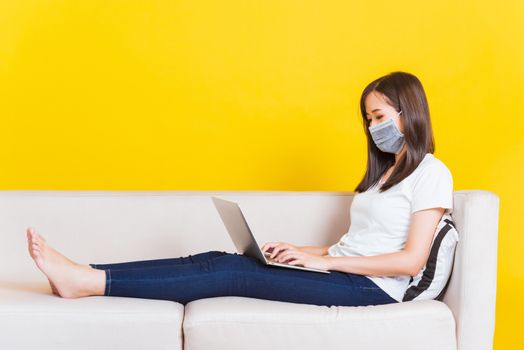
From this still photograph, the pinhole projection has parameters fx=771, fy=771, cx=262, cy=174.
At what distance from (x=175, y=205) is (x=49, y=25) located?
1199 millimetres

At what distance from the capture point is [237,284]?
2.27 m

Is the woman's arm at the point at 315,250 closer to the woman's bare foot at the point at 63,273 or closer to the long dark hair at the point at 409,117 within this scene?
the long dark hair at the point at 409,117

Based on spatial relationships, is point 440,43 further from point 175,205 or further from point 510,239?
point 175,205

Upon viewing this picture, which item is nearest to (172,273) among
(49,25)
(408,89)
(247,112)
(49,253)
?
(49,253)

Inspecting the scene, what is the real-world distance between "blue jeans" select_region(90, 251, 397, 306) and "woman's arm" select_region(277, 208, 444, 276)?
0.04m

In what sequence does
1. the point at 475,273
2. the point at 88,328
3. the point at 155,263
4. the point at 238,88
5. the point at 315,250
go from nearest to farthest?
1. the point at 88,328
2. the point at 475,273
3. the point at 155,263
4. the point at 315,250
5. the point at 238,88

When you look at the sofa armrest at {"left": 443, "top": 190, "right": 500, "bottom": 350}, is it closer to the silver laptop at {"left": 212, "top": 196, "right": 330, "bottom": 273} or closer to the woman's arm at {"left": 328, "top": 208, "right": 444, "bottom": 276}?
the woman's arm at {"left": 328, "top": 208, "right": 444, "bottom": 276}

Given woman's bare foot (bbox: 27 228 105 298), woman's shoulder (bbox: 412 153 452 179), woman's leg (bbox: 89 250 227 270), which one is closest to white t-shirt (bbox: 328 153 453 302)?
woman's shoulder (bbox: 412 153 452 179)

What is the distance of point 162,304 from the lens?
86.4 inches

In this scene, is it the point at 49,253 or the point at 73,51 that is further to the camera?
the point at 73,51

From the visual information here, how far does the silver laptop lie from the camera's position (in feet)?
7.30

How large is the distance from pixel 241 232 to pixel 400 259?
48 cm

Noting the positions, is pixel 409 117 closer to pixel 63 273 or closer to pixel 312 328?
pixel 312 328

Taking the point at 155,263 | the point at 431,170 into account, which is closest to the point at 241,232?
the point at 155,263
